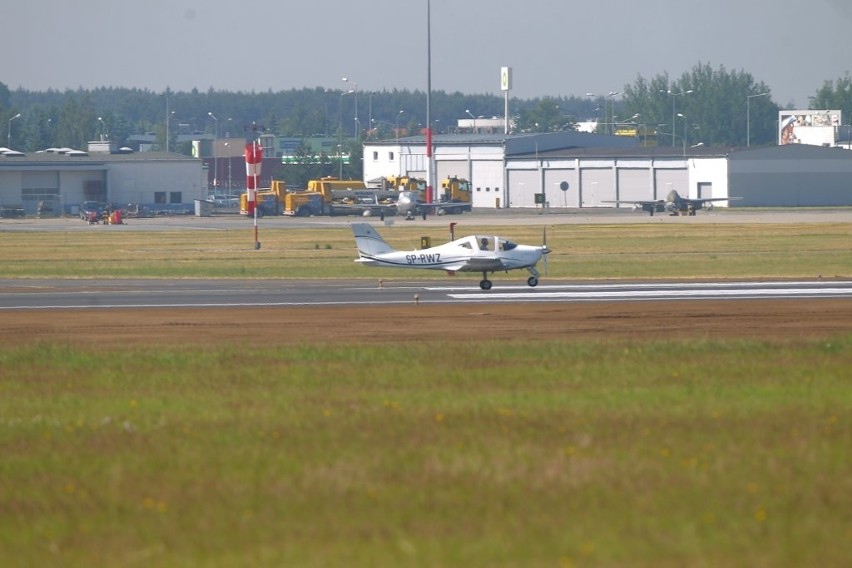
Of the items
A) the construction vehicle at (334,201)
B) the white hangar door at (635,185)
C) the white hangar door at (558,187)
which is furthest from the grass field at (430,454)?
the white hangar door at (558,187)

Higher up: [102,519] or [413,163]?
[413,163]

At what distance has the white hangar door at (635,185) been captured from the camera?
118812 mm

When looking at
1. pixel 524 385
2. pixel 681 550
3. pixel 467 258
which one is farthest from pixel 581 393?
pixel 467 258

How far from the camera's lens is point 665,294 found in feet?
116

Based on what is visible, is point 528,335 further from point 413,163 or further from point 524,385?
point 413,163

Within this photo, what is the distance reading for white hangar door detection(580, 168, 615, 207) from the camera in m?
121

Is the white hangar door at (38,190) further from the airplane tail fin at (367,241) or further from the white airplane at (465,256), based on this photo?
the white airplane at (465,256)

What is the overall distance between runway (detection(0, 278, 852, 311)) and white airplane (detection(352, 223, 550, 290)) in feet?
2.34

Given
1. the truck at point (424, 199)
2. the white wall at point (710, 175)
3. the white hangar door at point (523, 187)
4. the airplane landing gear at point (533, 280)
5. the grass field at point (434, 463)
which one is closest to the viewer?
the grass field at point (434, 463)

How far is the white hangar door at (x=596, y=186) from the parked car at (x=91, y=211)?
4940 centimetres

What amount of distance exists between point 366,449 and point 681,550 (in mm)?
4727

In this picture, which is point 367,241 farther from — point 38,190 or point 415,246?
point 38,190

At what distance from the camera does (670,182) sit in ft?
384

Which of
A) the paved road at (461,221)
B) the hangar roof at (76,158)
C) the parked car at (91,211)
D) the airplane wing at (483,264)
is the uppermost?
the hangar roof at (76,158)
